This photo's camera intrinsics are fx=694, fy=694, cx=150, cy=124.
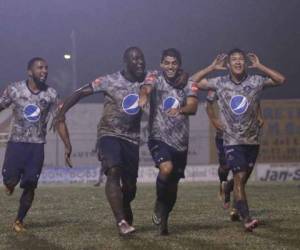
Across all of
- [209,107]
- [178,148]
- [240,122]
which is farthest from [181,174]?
[209,107]

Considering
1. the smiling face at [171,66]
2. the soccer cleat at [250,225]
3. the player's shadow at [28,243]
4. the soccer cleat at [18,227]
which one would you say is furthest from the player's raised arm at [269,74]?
the soccer cleat at [18,227]

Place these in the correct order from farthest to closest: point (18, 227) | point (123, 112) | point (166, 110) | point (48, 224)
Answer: point (48, 224) → point (18, 227) → point (166, 110) → point (123, 112)

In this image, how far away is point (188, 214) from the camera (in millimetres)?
11742

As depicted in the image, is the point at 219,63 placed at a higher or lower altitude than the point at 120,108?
higher

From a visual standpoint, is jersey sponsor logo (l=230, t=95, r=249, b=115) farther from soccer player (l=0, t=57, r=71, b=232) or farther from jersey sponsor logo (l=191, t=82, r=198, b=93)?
soccer player (l=0, t=57, r=71, b=232)

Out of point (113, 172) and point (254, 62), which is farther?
point (254, 62)

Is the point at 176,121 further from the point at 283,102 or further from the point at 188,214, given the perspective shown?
the point at 283,102

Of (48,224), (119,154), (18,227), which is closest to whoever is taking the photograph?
(119,154)

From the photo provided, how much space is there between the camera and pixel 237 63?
30.2 feet

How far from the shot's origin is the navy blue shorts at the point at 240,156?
9.12 meters

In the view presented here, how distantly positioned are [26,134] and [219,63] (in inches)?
112

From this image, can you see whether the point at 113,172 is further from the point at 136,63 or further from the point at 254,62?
the point at 254,62

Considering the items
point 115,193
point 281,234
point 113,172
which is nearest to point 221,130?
point 281,234

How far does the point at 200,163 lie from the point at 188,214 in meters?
16.8
